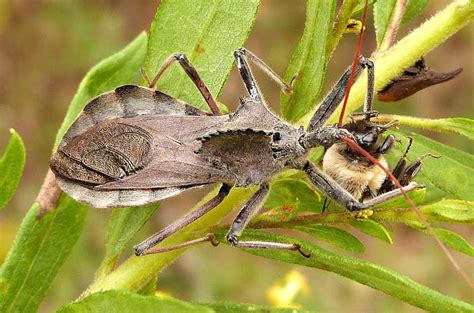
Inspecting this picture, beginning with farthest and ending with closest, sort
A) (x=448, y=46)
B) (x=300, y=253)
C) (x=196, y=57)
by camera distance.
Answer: (x=448, y=46), (x=196, y=57), (x=300, y=253)

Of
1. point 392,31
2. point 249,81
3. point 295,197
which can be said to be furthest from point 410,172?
point 249,81

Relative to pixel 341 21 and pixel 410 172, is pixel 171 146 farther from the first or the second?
pixel 410 172

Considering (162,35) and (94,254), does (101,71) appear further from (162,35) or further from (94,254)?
(94,254)

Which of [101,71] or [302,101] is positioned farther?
[101,71]

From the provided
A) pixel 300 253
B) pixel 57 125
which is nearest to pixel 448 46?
pixel 57 125

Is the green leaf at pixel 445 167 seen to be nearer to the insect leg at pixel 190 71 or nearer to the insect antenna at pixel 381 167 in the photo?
the insect antenna at pixel 381 167

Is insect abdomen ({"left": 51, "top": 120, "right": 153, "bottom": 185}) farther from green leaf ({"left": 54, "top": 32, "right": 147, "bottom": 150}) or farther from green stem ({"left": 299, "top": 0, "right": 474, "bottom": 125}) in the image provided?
green stem ({"left": 299, "top": 0, "right": 474, "bottom": 125})

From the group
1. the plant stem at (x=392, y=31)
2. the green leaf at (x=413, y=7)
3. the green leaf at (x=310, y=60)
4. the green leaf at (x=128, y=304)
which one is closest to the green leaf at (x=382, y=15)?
the plant stem at (x=392, y=31)
